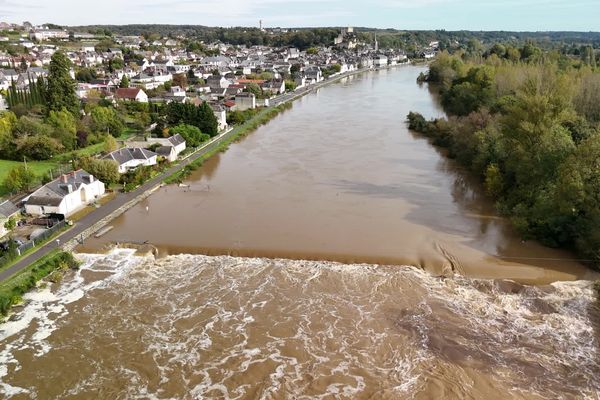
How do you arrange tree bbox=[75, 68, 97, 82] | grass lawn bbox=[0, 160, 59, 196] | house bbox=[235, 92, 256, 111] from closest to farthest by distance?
grass lawn bbox=[0, 160, 59, 196] < house bbox=[235, 92, 256, 111] < tree bbox=[75, 68, 97, 82]

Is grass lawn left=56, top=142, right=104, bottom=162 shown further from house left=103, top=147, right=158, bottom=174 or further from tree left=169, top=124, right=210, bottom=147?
tree left=169, top=124, right=210, bottom=147

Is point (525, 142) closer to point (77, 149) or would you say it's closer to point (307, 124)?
point (307, 124)

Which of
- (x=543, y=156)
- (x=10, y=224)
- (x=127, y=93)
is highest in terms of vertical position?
Result: (x=127, y=93)

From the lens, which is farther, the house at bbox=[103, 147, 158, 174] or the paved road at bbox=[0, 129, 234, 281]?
the house at bbox=[103, 147, 158, 174]

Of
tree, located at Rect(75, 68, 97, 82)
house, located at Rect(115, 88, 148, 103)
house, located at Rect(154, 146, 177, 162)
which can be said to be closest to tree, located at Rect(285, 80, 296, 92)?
house, located at Rect(115, 88, 148, 103)

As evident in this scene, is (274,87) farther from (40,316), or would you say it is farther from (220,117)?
(40,316)

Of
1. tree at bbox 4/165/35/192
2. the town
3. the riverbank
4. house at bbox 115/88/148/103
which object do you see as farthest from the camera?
house at bbox 115/88/148/103

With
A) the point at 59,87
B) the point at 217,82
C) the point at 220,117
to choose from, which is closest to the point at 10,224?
the point at 59,87

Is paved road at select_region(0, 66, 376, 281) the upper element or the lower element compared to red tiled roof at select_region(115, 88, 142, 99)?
lower
